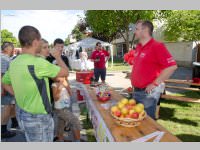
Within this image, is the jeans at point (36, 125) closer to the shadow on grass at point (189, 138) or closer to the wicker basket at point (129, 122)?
the wicker basket at point (129, 122)

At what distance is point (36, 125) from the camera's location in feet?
8.02

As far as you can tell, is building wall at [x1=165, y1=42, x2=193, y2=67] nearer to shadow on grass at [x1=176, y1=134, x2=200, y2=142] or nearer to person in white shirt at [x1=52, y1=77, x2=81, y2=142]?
shadow on grass at [x1=176, y1=134, x2=200, y2=142]

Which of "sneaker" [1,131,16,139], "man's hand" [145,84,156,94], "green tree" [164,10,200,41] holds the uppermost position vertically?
"green tree" [164,10,200,41]

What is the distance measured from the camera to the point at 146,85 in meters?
3.19

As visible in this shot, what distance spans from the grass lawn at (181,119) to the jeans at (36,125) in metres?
2.90

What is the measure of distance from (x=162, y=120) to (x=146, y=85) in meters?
2.72

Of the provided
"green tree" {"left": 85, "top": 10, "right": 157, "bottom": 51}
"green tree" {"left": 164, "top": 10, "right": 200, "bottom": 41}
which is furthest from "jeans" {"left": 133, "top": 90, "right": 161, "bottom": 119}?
"green tree" {"left": 85, "top": 10, "right": 157, "bottom": 51}

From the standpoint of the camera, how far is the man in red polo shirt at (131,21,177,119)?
9.77 feet

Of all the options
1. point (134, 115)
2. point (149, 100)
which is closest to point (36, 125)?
point (134, 115)

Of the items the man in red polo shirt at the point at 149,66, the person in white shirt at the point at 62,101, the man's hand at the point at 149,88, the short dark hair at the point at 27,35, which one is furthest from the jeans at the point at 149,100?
the short dark hair at the point at 27,35

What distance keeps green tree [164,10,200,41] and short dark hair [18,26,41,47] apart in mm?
17886

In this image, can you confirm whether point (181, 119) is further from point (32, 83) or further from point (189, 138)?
point (32, 83)

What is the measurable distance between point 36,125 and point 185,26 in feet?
61.5

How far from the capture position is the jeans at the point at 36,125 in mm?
2426
